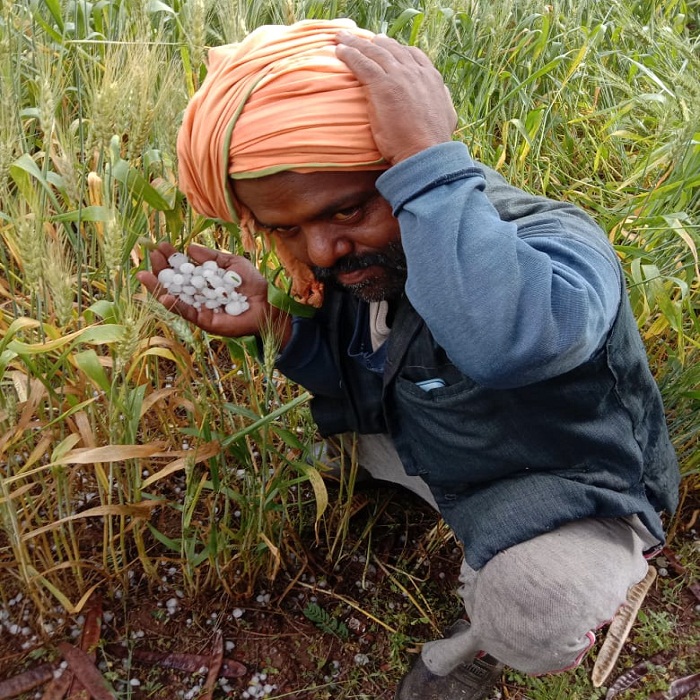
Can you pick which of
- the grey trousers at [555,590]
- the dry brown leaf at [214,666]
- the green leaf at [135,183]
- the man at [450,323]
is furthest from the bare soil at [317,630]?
the green leaf at [135,183]

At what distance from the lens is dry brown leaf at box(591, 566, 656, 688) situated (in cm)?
140

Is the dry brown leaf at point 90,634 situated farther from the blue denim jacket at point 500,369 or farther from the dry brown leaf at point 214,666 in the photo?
the blue denim jacket at point 500,369

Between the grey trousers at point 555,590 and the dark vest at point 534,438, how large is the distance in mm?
27

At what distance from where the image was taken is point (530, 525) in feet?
3.59

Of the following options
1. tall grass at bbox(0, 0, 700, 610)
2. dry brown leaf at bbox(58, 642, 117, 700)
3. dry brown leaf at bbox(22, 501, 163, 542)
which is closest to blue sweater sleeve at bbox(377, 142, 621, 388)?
tall grass at bbox(0, 0, 700, 610)

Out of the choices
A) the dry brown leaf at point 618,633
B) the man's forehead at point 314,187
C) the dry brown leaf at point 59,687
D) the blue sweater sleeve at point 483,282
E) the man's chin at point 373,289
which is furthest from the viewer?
the dry brown leaf at point 618,633

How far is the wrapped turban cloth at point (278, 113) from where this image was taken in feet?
2.90

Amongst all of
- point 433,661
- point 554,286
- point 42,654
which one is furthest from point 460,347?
point 42,654

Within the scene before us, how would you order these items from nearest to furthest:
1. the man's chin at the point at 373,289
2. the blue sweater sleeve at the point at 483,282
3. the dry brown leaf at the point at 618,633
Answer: the blue sweater sleeve at the point at 483,282 < the man's chin at the point at 373,289 < the dry brown leaf at the point at 618,633

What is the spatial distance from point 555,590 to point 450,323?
1.56ft

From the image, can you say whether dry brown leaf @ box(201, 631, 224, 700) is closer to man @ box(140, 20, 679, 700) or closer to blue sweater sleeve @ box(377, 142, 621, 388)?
man @ box(140, 20, 679, 700)

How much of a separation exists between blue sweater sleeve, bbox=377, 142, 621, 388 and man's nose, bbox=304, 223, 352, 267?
0.41ft

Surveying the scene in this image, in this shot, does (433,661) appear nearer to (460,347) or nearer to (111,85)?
(460,347)

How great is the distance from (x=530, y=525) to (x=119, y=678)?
2.64 feet
